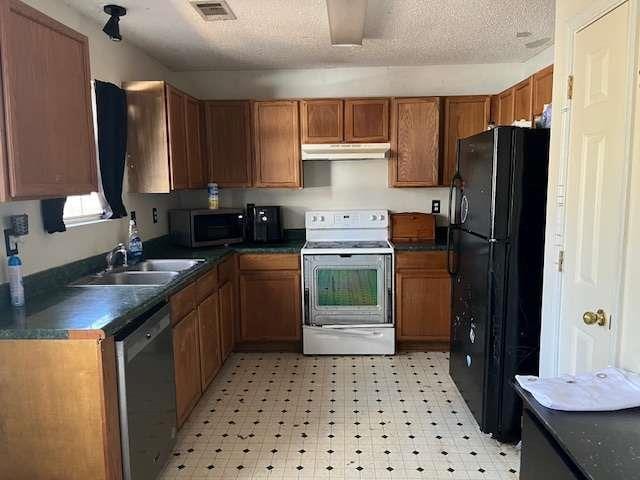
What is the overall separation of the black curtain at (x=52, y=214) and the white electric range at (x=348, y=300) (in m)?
1.81

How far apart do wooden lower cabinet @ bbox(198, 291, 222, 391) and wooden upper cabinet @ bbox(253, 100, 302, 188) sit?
3.97ft

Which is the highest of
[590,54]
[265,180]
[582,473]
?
[590,54]

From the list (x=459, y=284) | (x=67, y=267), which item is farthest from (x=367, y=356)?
(x=67, y=267)

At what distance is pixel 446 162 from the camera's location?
12.9 ft

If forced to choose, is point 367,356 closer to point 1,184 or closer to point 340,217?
point 340,217

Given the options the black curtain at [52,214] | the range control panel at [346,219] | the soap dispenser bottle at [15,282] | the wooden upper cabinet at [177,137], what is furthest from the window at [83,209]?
the range control panel at [346,219]

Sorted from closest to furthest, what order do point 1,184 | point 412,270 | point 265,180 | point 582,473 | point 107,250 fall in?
point 582,473 < point 1,184 < point 107,250 < point 412,270 < point 265,180

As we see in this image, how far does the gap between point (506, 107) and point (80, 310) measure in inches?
130

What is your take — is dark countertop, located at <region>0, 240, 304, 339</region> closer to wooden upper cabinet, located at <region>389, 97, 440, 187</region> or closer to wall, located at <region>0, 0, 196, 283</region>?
wall, located at <region>0, 0, 196, 283</region>

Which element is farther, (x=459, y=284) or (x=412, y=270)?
(x=412, y=270)

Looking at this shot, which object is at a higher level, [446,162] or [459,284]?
[446,162]

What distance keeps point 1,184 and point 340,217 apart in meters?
2.82

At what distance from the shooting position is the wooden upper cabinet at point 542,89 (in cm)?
279

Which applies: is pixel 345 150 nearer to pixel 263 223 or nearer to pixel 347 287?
pixel 263 223
